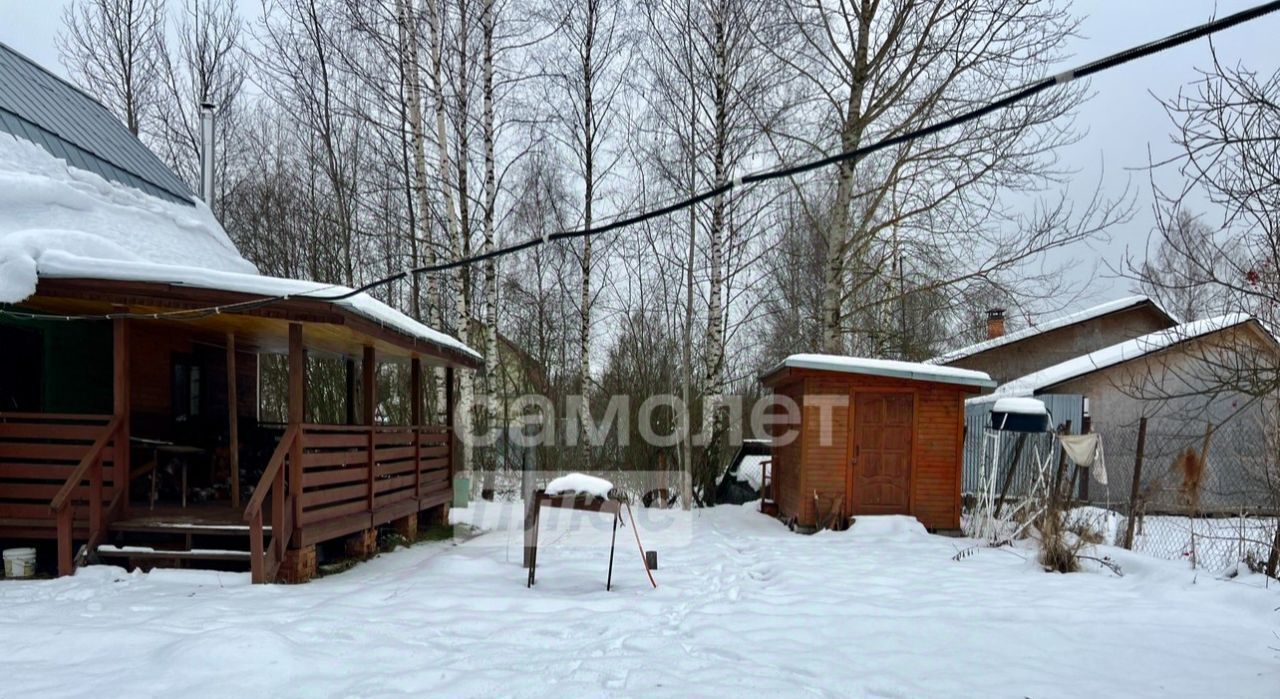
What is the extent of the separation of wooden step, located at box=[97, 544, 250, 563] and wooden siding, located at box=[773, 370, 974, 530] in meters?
7.06

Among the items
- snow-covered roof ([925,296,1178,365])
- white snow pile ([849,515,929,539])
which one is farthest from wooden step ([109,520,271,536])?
snow-covered roof ([925,296,1178,365])

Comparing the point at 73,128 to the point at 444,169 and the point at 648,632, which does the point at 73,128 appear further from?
the point at 648,632

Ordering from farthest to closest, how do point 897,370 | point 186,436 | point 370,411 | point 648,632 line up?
1. point 186,436
2. point 897,370
3. point 370,411
4. point 648,632

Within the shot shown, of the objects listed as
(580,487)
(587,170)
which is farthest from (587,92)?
(580,487)

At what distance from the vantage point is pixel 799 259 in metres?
19.8

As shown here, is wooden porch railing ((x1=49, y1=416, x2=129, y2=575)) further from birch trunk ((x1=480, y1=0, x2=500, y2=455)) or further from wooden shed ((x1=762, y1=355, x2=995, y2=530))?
wooden shed ((x1=762, y1=355, x2=995, y2=530))

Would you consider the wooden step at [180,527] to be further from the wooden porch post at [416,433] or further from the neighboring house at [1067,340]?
the neighboring house at [1067,340]

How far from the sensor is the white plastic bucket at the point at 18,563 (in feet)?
22.3

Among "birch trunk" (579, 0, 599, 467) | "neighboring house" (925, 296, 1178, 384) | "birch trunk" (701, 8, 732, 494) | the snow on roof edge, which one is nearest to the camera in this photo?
the snow on roof edge

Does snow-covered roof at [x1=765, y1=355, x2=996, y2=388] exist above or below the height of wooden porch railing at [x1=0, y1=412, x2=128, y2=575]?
above

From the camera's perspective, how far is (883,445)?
1100 centimetres

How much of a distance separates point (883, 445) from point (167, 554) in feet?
27.8

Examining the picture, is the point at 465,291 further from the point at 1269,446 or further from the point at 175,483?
the point at 1269,446

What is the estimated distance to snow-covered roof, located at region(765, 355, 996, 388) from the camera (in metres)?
10.5
